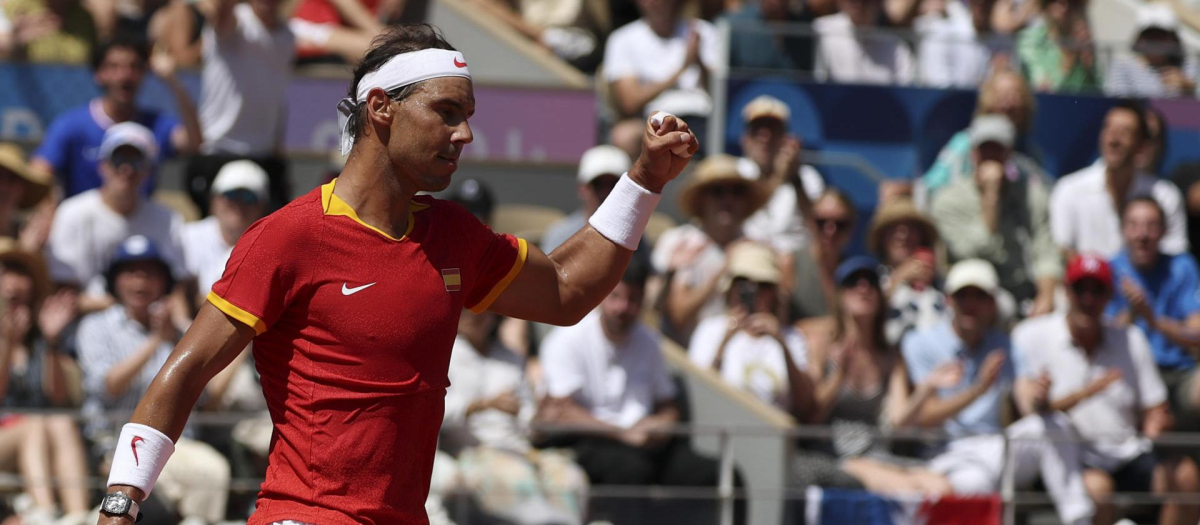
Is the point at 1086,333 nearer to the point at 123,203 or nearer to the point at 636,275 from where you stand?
the point at 636,275

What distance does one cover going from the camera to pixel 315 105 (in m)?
10.1

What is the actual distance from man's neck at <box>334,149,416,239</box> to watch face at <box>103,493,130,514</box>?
0.85m

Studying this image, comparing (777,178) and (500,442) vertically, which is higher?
(777,178)

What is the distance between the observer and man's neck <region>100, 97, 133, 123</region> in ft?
30.4

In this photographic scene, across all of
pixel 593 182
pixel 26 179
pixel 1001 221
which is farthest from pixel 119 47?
pixel 1001 221

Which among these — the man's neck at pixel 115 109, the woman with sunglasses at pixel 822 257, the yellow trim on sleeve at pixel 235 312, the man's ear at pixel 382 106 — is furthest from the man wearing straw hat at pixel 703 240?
the yellow trim on sleeve at pixel 235 312

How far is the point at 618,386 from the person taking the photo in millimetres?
8055

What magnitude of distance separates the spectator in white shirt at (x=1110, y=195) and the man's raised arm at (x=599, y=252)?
20.0 ft

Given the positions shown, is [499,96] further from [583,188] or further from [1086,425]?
[1086,425]

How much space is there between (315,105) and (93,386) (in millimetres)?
2878

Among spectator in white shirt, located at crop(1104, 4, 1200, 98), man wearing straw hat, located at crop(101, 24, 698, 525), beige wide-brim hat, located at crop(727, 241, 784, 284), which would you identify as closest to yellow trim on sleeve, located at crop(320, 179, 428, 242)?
man wearing straw hat, located at crop(101, 24, 698, 525)

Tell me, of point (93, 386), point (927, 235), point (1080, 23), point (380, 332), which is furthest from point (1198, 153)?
point (380, 332)

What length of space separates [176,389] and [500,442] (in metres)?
3.88

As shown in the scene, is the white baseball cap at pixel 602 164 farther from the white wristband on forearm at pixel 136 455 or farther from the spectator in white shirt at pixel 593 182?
the white wristband on forearm at pixel 136 455
